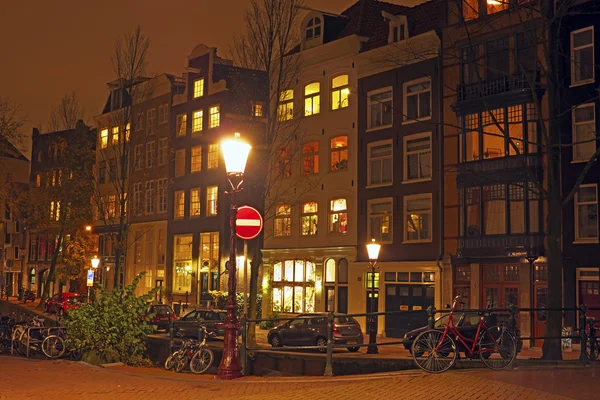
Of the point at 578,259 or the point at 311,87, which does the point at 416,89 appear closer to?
the point at 311,87

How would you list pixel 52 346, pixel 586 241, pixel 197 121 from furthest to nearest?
pixel 197 121 < pixel 586 241 < pixel 52 346

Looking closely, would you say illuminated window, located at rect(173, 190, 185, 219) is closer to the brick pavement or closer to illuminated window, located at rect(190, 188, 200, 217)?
illuminated window, located at rect(190, 188, 200, 217)

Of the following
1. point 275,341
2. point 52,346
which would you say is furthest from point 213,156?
point 52,346

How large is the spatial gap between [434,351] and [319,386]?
8.83ft

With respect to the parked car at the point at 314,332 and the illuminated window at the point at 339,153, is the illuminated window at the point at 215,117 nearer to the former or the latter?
the illuminated window at the point at 339,153

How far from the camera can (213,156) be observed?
57.7 metres

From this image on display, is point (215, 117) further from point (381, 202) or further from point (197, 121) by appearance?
point (381, 202)

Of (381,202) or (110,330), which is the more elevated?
(381,202)

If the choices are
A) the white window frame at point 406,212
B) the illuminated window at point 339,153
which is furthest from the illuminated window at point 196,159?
the white window frame at point 406,212

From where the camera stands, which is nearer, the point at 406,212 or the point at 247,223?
the point at 247,223

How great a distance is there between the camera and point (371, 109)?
44125 millimetres

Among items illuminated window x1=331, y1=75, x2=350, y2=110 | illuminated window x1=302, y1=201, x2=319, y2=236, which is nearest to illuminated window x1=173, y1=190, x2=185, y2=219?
illuminated window x1=302, y1=201, x2=319, y2=236

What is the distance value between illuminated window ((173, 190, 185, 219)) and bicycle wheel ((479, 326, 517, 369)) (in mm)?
44294

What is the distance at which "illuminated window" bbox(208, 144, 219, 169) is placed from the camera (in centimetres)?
5719
